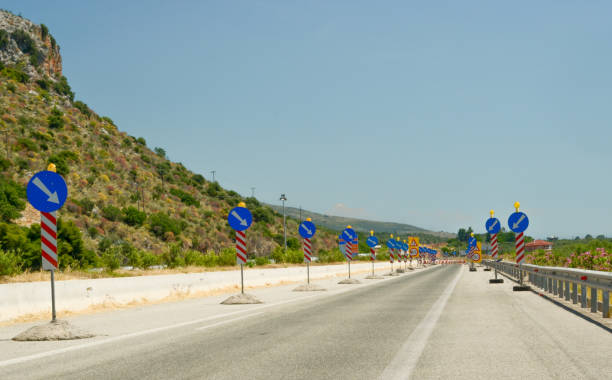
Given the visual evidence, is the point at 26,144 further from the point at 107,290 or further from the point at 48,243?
the point at 48,243

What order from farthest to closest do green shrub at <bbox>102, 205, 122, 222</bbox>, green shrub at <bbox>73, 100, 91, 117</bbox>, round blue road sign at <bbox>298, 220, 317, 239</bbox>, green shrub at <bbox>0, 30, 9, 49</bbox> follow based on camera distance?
green shrub at <bbox>0, 30, 9, 49</bbox>, green shrub at <bbox>73, 100, 91, 117</bbox>, green shrub at <bbox>102, 205, 122, 222</bbox>, round blue road sign at <bbox>298, 220, 317, 239</bbox>

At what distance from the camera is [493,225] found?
103 feet

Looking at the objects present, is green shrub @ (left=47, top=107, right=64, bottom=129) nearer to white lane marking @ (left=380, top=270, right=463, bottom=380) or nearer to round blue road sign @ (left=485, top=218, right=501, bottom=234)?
round blue road sign @ (left=485, top=218, right=501, bottom=234)

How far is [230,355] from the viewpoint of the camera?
26.8 feet

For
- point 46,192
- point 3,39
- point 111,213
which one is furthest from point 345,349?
point 3,39

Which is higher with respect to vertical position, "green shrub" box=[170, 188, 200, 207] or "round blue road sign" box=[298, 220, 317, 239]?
"green shrub" box=[170, 188, 200, 207]

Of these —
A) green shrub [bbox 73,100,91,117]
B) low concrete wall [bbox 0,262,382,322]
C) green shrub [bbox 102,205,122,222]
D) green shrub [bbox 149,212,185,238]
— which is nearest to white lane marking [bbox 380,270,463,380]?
low concrete wall [bbox 0,262,382,322]

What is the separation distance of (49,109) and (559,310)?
80.0m

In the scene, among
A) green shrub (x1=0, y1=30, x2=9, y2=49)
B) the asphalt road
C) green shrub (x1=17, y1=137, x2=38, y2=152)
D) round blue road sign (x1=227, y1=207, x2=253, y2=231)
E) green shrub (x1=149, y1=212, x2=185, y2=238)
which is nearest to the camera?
the asphalt road

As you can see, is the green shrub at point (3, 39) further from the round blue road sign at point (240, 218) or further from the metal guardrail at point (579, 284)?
the metal guardrail at point (579, 284)

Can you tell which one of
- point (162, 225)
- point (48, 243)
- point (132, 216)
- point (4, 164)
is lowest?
point (162, 225)

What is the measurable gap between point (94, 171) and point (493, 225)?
54.5m

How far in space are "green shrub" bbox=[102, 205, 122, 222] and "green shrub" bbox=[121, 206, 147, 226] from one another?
48.1 inches

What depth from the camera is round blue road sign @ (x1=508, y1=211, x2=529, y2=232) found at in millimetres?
23359
